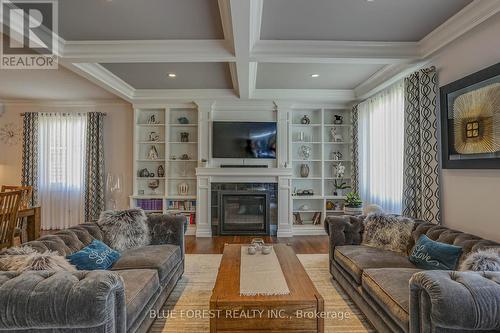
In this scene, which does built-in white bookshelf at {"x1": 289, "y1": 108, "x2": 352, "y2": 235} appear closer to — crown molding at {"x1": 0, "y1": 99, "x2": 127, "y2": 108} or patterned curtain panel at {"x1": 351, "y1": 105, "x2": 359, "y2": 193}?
patterned curtain panel at {"x1": 351, "y1": 105, "x2": 359, "y2": 193}

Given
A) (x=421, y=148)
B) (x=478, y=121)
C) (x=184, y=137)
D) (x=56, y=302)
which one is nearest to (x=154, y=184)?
(x=184, y=137)

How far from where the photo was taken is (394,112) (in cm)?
448

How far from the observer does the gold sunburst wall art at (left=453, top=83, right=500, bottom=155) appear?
8.30 feet

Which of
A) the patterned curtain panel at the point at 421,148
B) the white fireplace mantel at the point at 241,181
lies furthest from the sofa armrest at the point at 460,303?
the white fireplace mantel at the point at 241,181

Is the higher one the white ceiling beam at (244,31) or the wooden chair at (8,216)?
the white ceiling beam at (244,31)

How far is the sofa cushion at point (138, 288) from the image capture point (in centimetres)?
191

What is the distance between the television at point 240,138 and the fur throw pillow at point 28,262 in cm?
405

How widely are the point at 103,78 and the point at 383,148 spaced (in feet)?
15.2

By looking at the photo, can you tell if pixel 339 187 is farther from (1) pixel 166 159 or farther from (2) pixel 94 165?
(2) pixel 94 165

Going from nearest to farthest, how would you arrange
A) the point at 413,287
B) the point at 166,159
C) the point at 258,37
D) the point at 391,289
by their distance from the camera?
the point at 413,287, the point at 391,289, the point at 258,37, the point at 166,159

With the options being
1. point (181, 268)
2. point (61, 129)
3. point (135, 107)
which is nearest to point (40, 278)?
point (181, 268)

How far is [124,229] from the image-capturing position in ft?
10.2

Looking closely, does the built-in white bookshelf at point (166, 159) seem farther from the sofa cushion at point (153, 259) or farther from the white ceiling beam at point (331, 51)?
the white ceiling beam at point (331, 51)

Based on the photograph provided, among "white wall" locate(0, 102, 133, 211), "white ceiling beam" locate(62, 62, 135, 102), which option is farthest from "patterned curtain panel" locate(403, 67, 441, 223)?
"white wall" locate(0, 102, 133, 211)
